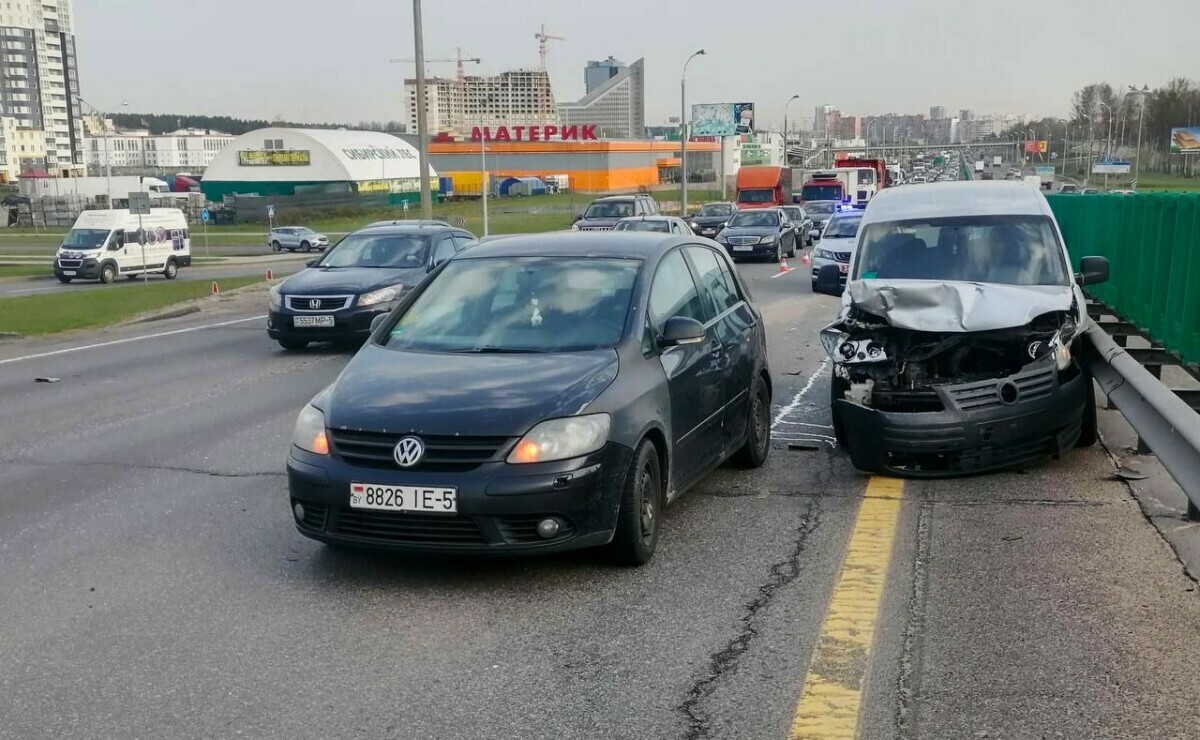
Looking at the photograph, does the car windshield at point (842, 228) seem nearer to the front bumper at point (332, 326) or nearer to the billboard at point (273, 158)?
the front bumper at point (332, 326)

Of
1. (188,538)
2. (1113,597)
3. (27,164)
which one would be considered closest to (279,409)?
(188,538)

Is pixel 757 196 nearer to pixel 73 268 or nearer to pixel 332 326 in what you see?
pixel 73 268

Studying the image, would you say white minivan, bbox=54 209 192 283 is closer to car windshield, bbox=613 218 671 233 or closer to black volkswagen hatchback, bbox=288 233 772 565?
car windshield, bbox=613 218 671 233

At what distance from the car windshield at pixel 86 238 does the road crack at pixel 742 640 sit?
39351mm

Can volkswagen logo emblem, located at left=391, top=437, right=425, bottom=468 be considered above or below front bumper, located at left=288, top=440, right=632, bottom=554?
above

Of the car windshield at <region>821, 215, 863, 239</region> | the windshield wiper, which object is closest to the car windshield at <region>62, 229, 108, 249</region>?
the car windshield at <region>821, 215, 863, 239</region>

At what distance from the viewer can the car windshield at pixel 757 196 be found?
186ft

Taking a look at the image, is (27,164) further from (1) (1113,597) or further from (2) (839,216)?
(1) (1113,597)

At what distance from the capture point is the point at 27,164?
19875 centimetres

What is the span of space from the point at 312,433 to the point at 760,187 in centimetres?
5320

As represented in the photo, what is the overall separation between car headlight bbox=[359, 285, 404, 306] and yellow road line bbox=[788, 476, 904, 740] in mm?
9020

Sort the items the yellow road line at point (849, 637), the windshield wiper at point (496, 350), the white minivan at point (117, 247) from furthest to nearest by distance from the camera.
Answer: the white minivan at point (117, 247) < the windshield wiper at point (496, 350) < the yellow road line at point (849, 637)

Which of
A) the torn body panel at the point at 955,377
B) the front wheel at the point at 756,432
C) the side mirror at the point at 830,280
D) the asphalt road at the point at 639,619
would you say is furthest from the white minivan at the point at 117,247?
the torn body panel at the point at 955,377

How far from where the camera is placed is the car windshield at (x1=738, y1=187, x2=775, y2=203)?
56.6 meters
